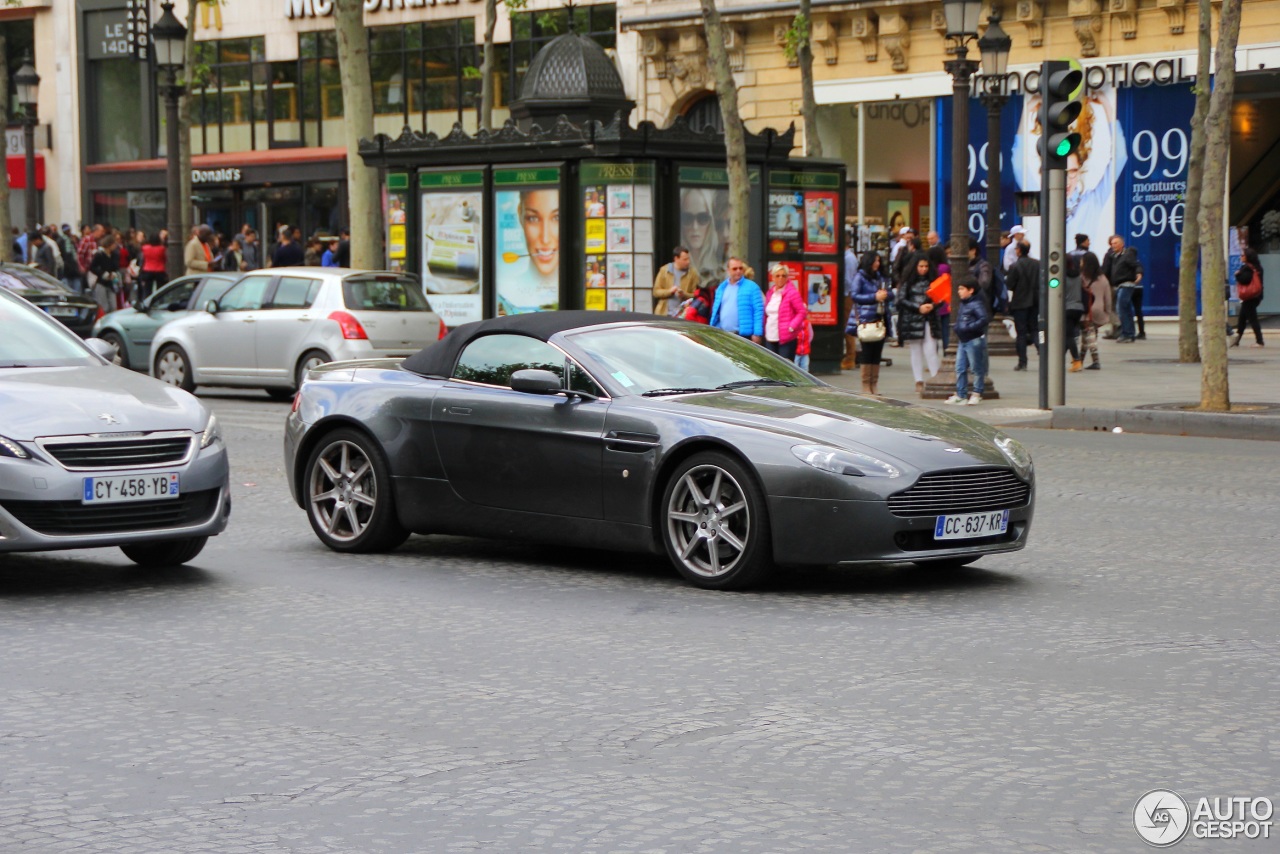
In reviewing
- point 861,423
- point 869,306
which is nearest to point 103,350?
point 861,423

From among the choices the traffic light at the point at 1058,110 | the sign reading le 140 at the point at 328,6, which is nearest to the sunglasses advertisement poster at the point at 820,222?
the traffic light at the point at 1058,110

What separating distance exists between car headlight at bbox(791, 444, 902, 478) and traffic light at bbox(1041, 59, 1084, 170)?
422 inches

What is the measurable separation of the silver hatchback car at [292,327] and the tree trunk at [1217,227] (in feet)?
28.3

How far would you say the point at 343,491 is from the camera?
33.4 ft

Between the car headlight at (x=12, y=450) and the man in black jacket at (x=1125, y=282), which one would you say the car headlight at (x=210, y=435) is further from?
the man in black jacket at (x=1125, y=282)

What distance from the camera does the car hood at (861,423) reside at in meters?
8.53

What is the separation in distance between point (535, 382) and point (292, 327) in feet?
41.5

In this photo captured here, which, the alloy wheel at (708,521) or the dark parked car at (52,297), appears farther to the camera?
the dark parked car at (52,297)

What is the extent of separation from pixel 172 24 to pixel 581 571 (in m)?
20.7

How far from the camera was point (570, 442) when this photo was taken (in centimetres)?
920

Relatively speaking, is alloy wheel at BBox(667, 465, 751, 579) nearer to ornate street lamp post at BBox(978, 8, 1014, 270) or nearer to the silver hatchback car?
the silver hatchback car

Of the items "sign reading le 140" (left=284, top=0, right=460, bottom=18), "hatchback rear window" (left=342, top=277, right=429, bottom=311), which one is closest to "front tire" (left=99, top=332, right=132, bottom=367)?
"hatchback rear window" (left=342, top=277, right=429, bottom=311)

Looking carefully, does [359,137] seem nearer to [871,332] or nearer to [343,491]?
[871,332]

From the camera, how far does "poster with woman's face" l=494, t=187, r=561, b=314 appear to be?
23859mm
